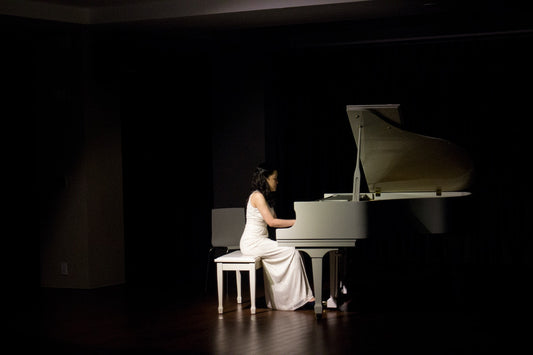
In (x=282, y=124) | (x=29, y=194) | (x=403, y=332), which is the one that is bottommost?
(x=403, y=332)

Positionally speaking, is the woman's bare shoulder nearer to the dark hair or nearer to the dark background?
the dark hair

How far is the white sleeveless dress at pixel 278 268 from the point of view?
212 inches

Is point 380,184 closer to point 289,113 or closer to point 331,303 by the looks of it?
point 331,303

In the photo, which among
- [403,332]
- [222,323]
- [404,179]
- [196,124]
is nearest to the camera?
[403,332]

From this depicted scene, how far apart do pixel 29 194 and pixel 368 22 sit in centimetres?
404

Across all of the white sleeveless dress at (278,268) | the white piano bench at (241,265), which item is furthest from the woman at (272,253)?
the white piano bench at (241,265)

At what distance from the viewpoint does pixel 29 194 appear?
7457 millimetres

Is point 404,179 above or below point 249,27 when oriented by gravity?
below

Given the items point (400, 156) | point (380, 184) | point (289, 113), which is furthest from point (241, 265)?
→ point (289, 113)

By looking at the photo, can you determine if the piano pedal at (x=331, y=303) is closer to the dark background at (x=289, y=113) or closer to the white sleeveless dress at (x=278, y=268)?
the white sleeveless dress at (x=278, y=268)

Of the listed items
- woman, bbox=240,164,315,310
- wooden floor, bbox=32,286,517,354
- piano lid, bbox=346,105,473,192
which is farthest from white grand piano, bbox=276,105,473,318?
wooden floor, bbox=32,286,517,354

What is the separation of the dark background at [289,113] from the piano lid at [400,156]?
1.26m

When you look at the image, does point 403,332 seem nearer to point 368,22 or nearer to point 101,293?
point 101,293

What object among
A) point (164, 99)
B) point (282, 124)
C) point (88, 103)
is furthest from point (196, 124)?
point (88, 103)
